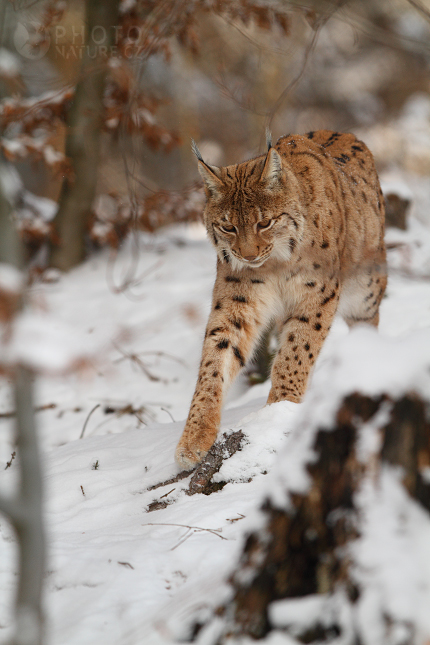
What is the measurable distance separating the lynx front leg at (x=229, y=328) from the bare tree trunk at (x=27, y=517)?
6.71ft

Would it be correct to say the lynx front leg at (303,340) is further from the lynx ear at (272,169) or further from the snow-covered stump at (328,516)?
the snow-covered stump at (328,516)

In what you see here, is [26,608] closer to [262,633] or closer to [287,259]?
[262,633]

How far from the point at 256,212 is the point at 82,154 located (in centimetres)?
460

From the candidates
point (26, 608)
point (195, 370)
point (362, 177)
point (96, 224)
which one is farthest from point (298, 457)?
point (96, 224)

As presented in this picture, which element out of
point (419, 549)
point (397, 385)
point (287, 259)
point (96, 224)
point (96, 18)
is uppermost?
point (96, 18)

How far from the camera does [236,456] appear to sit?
274cm

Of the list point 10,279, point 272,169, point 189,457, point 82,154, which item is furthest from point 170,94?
point 10,279

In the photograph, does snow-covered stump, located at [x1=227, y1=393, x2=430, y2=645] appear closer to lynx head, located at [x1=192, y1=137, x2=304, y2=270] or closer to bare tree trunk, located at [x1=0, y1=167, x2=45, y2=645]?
bare tree trunk, located at [x1=0, y1=167, x2=45, y2=645]

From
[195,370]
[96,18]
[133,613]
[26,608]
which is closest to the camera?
[26,608]

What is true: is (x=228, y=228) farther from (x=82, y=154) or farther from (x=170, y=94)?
(x=170, y=94)

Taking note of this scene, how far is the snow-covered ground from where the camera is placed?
1.31m

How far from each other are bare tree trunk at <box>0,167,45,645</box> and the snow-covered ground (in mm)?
56

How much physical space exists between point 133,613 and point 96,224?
259 inches

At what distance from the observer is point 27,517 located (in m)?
1.19
